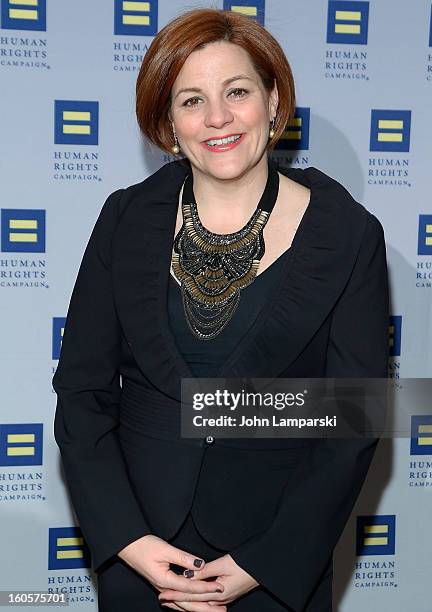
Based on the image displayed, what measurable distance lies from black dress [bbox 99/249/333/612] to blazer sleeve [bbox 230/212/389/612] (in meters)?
0.07

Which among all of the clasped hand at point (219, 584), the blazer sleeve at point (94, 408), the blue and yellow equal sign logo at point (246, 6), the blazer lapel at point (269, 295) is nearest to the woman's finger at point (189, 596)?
the clasped hand at point (219, 584)

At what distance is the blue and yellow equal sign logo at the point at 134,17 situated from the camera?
2414 mm

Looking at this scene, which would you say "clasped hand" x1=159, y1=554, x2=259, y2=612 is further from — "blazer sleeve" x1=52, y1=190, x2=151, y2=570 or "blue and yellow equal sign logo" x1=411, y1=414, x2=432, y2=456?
"blue and yellow equal sign logo" x1=411, y1=414, x2=432, y2=456

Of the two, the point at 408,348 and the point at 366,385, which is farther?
the point at 408,348

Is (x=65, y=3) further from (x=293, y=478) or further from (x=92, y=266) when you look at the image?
(x=293, y=478)

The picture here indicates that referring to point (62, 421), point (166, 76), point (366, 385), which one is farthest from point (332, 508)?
point (166, 76)

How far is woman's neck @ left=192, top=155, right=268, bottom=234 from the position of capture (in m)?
1.83

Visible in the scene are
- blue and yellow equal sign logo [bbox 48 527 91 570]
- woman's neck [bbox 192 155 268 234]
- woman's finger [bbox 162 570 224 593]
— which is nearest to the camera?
woman's finger [bbox 162 570 224 593]

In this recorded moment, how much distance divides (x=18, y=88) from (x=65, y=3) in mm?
245

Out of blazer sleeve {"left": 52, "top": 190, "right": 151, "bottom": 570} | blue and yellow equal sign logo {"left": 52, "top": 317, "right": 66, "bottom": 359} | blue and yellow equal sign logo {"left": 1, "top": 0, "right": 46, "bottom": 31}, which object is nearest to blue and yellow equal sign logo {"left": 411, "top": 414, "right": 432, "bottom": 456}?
blue and yellow equal sign logo {"left": 52, "top": 317, "right": 66, "bottom": 359}

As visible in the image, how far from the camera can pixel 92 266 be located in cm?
184

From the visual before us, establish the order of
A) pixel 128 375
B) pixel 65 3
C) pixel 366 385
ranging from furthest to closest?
→ pixel 65 3 → pixel 128 375 → pixel 366 385

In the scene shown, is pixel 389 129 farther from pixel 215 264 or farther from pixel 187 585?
pixel 187 585

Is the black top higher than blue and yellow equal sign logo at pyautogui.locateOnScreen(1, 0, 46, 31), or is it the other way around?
blue and yellow equal sign logo at pyautogui.locateOnScreen(1, 0, 46, 31)
